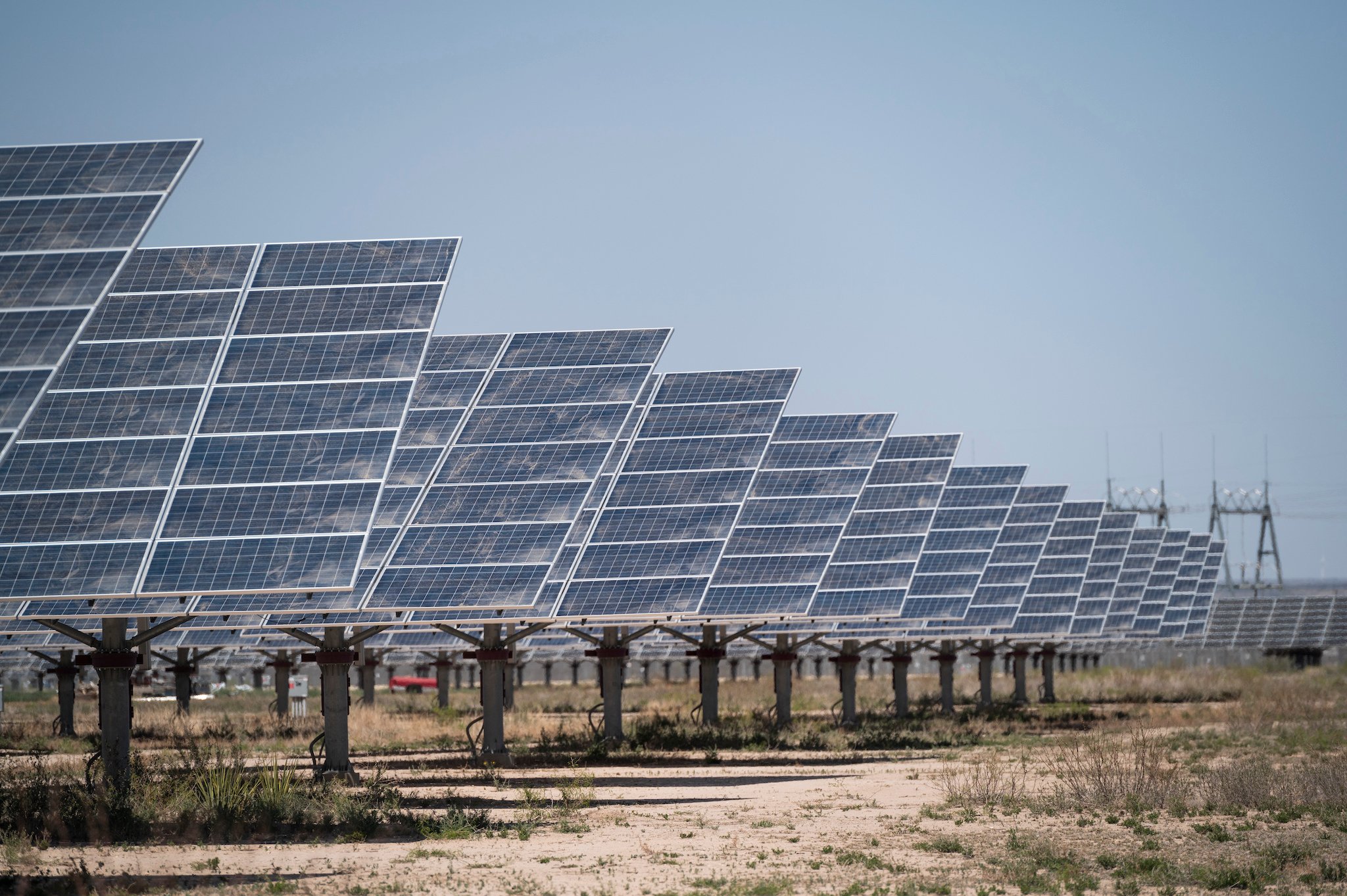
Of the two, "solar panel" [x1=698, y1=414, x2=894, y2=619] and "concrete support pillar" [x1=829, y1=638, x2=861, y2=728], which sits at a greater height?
"solar panel" [x1=698, y1=414, x2=894, y2=619]

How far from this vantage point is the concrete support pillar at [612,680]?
3653 cm

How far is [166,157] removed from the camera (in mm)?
24797

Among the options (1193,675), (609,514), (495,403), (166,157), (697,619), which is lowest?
(1193,675)

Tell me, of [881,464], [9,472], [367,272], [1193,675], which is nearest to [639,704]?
[881,464]

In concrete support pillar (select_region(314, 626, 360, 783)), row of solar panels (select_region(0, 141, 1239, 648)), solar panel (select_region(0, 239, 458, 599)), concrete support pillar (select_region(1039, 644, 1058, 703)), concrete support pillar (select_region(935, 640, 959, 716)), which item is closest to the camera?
solar panel (select_region(0, 239, 458, 599))

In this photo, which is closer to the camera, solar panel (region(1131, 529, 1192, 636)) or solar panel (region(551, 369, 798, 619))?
solar panel (region(551, 369, 798, 619))

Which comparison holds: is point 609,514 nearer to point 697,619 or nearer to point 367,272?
point 697,619

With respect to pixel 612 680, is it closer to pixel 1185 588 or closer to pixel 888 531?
pixel 888 531

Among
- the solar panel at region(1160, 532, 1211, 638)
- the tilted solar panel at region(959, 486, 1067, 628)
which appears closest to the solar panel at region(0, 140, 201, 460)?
the tilted solar panel at region(959, 486, 1067, 628)

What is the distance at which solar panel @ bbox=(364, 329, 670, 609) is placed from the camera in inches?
1134

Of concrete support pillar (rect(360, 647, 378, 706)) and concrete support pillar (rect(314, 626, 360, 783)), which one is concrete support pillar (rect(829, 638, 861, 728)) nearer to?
concrete support pillar (rect(360, 647, 378, 706))

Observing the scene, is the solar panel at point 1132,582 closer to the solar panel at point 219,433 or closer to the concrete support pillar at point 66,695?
the concrete support pillar at point 66,695

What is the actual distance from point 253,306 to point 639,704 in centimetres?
4303

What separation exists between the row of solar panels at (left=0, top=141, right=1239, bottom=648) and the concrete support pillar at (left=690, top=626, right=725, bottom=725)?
3777 millimetres
